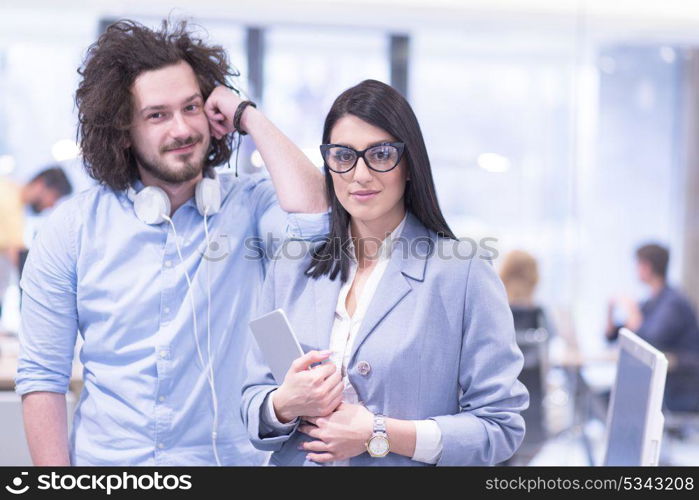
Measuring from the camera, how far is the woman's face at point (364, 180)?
1.54 m

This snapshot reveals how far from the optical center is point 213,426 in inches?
70.7

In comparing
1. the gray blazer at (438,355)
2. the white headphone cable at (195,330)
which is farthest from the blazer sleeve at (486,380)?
the white headphone cable at (195,330)

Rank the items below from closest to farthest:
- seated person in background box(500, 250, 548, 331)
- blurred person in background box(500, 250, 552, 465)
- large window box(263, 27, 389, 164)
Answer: blurred person in background box(500, 250, 552, 465) < seated person in background box(500, 250, 548, 331) < large window box(263, 27, 389, 164)

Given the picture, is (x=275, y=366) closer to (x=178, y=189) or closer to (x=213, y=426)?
(x=213, y=426)

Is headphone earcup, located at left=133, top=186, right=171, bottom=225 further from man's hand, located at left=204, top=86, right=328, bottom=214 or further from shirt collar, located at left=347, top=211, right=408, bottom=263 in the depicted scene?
shirt collar, located at left=347, top=211, right=408, bottom=263

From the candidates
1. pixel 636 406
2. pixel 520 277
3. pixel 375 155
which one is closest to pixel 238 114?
pixel 375 155

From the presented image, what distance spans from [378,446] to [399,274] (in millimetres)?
342

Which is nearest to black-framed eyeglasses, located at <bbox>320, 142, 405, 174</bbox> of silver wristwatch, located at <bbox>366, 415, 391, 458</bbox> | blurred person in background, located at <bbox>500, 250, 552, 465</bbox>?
silver wristwatch, located at <bbox>366, 415, 391, 458</bbox>

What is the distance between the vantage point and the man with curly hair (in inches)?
69.6

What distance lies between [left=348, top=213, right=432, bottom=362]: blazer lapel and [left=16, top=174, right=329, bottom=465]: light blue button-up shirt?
276mm

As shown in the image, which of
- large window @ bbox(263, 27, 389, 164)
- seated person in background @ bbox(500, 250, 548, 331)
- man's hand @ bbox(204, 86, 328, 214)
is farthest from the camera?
large window @ bbox(263, 27, 389, 164)

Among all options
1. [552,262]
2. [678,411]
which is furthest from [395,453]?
[552,262]

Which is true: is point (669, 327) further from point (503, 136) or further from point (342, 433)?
point (342, 433)

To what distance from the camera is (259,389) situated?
1594mm
